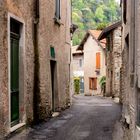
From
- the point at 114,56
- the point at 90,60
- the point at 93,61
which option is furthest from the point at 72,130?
the point at 90,60

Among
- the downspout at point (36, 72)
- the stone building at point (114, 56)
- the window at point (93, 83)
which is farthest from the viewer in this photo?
the window at point (93, 83)

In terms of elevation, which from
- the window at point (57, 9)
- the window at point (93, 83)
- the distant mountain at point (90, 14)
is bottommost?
the window at point (93, 83)

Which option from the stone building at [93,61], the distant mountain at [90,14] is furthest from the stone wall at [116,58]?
the distant mountain at [90,14]

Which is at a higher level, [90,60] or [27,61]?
[90,60]

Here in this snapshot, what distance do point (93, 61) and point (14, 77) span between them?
108ft

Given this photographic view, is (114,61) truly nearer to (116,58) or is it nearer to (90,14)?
(116,58)

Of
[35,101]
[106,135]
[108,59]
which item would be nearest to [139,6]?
[106,135]

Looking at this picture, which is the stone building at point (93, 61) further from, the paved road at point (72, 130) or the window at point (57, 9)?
the paved road at point (72, 130)

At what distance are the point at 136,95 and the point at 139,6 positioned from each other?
1.56 m

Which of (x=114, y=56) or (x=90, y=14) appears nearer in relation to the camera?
(x=114, y=56)

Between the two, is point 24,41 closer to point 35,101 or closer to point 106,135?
point 35,101

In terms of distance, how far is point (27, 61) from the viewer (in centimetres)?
1123

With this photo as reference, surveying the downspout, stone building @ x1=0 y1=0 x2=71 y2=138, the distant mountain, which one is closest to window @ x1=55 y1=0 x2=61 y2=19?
stone building @ x1=0 y1=0 x2=71 y2=138

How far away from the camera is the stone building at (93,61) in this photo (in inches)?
1592
